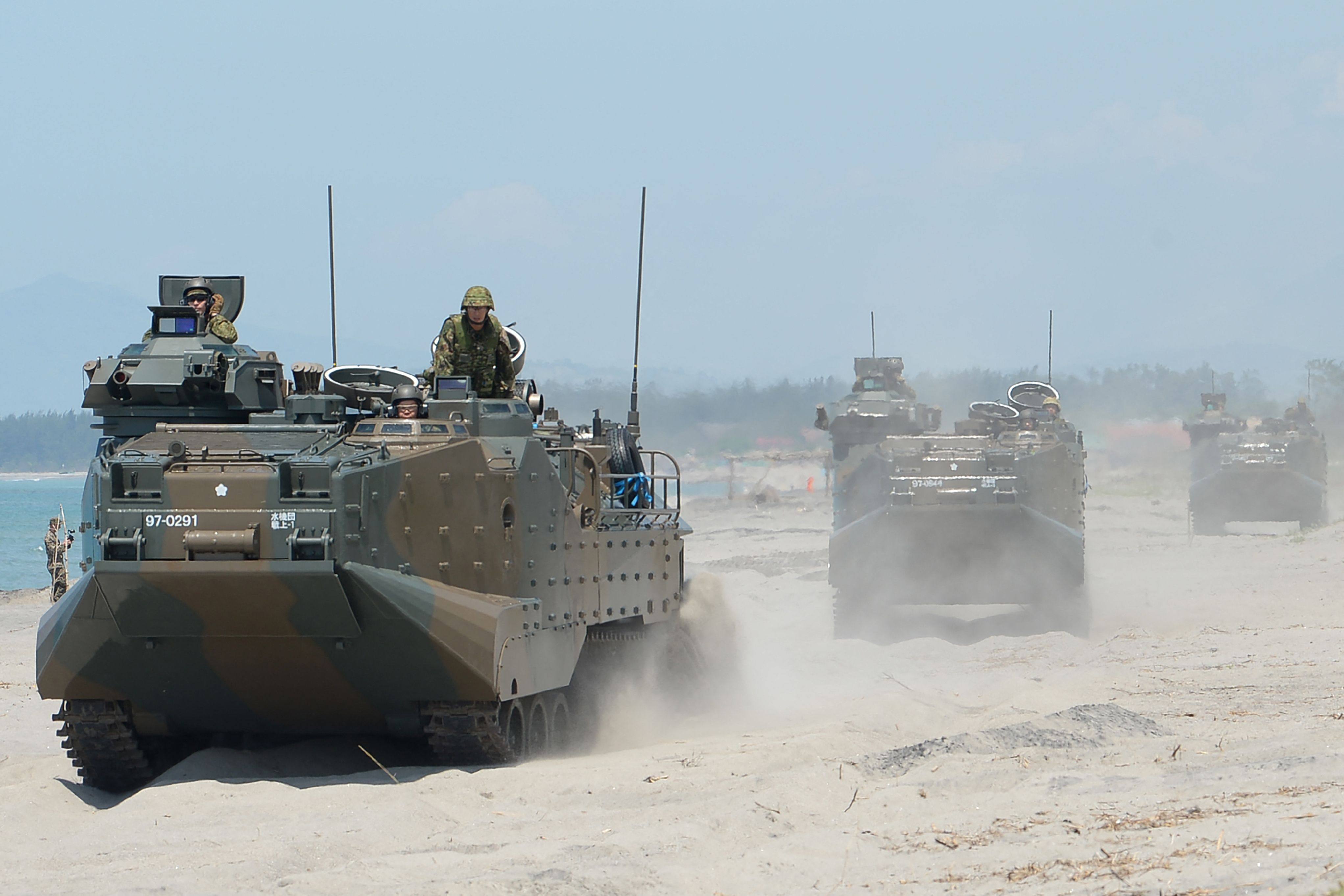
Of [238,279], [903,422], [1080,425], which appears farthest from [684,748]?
[1080,425]

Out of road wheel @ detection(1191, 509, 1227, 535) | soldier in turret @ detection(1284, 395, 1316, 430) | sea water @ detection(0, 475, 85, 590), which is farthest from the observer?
sea water @ detection(0, 475, 85, 590)

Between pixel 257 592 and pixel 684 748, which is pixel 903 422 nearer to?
pixel 684 748

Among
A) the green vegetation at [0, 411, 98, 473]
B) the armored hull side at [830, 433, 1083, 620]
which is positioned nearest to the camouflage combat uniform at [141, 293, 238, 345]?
the armored hull side at [830, 433, 1083, 620]

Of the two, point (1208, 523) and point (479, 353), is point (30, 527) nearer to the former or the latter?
point (1208, 523)

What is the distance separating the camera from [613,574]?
12.8 metres

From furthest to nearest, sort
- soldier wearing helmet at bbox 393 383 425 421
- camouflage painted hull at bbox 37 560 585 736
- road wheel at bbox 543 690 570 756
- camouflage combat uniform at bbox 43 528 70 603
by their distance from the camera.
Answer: camouflage combat uniform at bbox 43 528 70 603, road wheel at bbox 543 690 570 756, soldier wearing helmet at bbox 393 383 425 421, camouflage painted hull at bbox 37 560 585 736

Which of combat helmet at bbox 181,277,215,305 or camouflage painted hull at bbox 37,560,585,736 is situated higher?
combat helmet at bbox 181,277,215,305

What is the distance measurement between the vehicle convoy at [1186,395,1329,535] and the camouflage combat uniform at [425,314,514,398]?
27.6 m

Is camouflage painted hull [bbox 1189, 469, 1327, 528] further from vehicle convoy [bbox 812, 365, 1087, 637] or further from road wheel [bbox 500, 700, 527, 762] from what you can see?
road wheel [bbox 500, 700, 527, 762]

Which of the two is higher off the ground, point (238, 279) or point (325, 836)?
point (238, 279)

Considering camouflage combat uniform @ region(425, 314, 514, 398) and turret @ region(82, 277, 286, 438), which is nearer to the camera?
turret @ region(82, 277, 286, 438)

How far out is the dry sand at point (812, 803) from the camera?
733 centimetres

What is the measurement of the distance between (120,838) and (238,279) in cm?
544

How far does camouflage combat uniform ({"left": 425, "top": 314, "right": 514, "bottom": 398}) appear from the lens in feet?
41.5
